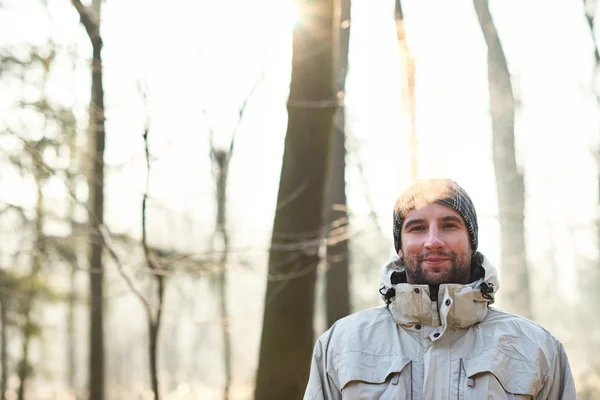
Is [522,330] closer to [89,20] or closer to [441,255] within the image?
[441,255]

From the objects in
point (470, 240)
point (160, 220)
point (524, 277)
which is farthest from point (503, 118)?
point (160, 220)

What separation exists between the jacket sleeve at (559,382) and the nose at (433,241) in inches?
24.0

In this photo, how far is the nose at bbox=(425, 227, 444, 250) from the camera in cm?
272

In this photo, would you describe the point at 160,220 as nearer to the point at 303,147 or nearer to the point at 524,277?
the point at 524,277

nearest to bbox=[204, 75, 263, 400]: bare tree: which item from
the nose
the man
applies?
the man

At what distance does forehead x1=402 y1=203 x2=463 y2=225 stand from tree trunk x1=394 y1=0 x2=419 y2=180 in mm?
6579

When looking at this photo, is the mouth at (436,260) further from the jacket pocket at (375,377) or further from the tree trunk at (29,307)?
the tree trunk at (29,307)

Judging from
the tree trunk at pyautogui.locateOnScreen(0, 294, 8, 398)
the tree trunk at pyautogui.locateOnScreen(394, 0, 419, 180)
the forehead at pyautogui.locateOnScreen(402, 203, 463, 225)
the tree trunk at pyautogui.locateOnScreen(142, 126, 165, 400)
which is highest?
the tree trunk at pyautogui.locateOnScreen(394, 0, 419, 180)

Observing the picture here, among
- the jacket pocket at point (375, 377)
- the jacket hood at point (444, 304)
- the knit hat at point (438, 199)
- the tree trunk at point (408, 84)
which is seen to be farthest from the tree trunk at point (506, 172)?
the jacket pocket at point (375, 377)

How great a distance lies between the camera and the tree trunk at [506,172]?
15.6 metres

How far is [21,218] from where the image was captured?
14055 millimetres

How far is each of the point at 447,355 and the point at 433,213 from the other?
58 centimetres

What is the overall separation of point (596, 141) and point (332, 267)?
25.1 ft

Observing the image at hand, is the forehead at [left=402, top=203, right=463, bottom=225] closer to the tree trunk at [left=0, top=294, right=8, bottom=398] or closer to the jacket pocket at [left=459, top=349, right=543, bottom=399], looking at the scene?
the jacket pocket at [left=459, top=349, right=543, bottom=399]
